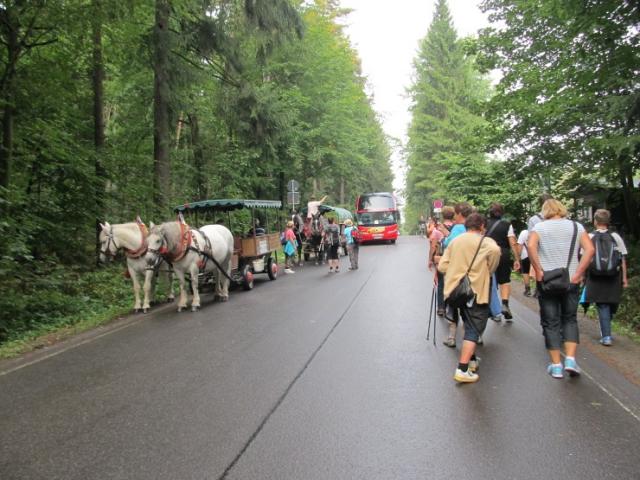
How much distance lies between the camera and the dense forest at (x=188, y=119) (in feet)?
30.9

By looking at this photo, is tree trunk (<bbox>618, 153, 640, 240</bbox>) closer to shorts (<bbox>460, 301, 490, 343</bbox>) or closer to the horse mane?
shorts (<bbox>460, 301, 490, 343</bbox>)

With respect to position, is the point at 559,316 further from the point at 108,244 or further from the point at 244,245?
the point at 244,245

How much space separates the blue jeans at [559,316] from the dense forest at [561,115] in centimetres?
342

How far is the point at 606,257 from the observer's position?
263 inches

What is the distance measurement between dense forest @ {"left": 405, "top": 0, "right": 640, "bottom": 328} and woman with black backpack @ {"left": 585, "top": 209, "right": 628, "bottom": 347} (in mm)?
1725

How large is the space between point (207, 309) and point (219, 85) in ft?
29.5

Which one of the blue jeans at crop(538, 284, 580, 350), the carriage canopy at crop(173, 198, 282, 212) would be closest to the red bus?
the carriage canopy at crop(173, 198, 282, 212)

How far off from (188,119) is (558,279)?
61.7 feet

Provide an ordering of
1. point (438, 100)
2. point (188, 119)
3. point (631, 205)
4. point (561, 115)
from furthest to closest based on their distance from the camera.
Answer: point (438, 100) → point (188, 119) → point (631, 205) → point (561, 115)

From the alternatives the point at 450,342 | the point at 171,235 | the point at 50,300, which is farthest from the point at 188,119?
the point at 450,342

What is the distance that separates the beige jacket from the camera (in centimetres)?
529

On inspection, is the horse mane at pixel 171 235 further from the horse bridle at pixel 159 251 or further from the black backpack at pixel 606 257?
the black backpack at pixel 606 257

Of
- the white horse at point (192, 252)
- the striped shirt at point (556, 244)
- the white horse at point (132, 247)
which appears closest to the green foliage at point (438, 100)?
the white horse at point (192, 252)

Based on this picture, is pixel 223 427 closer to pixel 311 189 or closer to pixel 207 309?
pixel 207 309
